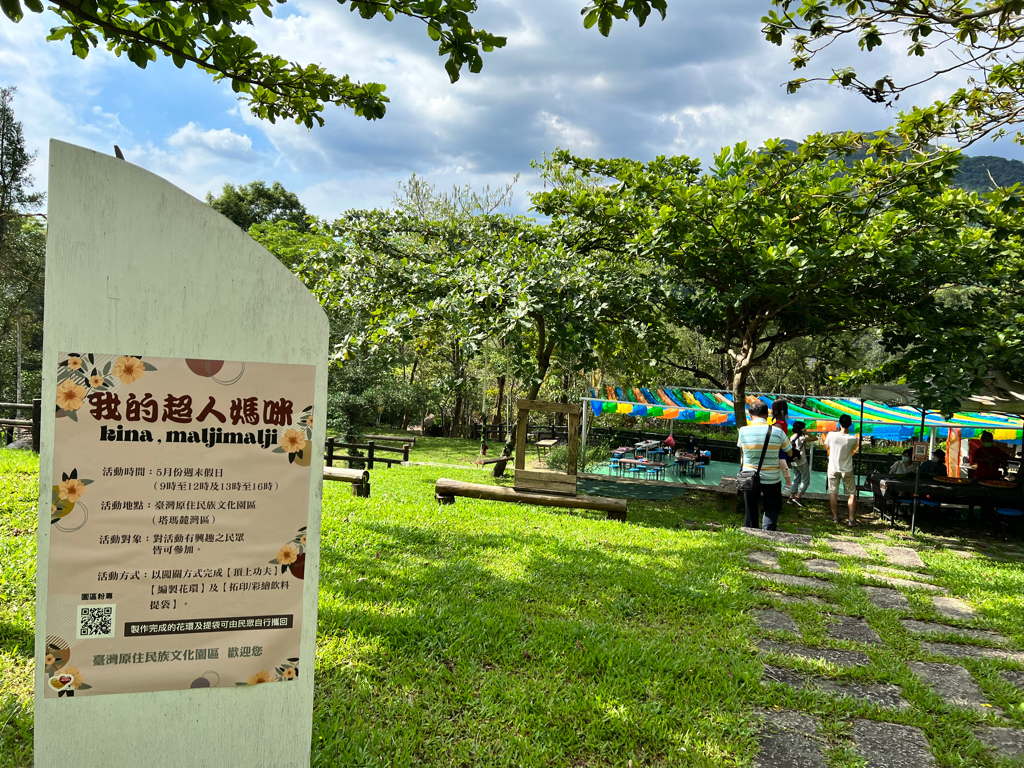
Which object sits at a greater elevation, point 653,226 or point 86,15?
point 653,226

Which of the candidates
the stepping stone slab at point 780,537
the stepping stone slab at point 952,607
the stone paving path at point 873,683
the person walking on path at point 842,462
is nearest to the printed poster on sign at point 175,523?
the stone paving path at point 873,683

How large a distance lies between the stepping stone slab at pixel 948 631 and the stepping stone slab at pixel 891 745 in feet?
5.37

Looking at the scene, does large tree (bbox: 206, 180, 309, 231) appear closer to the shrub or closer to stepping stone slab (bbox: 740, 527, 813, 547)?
the shrub

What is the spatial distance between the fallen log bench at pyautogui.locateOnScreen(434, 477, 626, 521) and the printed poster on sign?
5586 mm

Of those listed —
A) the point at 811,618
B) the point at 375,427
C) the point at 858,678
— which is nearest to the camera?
the point at 858,678

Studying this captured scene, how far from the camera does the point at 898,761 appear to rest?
2758 millimetres

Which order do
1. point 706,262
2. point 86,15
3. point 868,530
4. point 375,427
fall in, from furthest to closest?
point 375,427 < point 706,262 < point 868,530 < point 86,15

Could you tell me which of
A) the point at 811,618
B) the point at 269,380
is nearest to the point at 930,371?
the point at 811,618

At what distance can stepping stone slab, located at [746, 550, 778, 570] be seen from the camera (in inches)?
231

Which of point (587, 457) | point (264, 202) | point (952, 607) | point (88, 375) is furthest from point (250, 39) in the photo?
point (264, 202)

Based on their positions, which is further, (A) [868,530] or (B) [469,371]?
(B) [469,371]

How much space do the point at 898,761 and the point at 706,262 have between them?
27.5 ft

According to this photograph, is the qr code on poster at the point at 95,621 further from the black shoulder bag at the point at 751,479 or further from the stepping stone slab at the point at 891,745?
the black shoulder bag at the point at 751,479

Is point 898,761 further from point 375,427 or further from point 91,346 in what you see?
point 375,427
